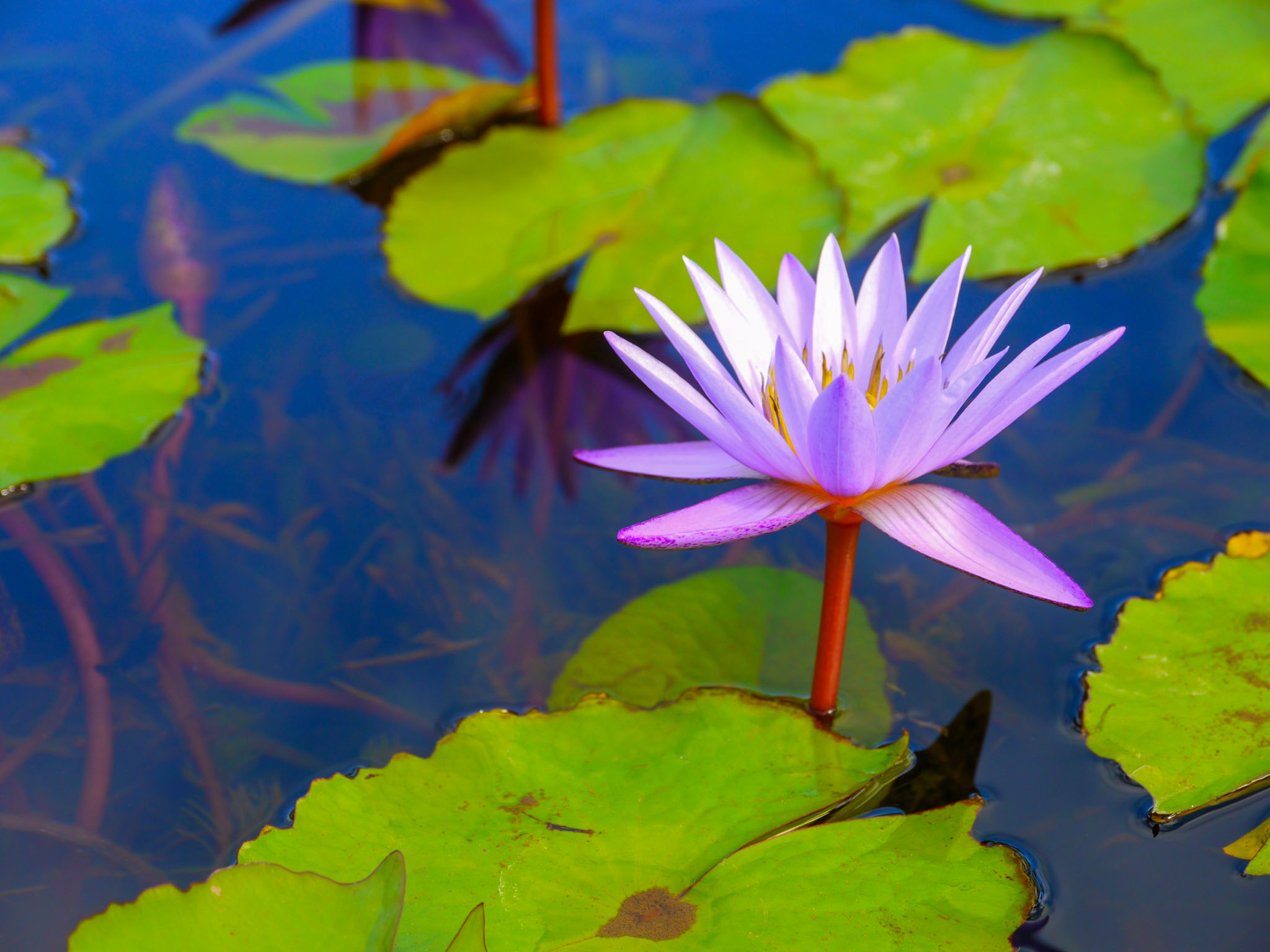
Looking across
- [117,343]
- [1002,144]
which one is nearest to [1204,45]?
[1002,144]

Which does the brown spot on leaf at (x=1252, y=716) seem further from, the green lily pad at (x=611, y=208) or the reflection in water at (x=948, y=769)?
the green lily pad at (x=611, y=208)

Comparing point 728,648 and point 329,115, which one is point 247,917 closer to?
point 728,648

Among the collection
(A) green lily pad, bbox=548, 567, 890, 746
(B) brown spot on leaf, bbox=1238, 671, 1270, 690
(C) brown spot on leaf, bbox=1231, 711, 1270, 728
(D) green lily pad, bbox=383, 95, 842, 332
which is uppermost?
(D) green lily pad, bbox=383, 95, 842, 332

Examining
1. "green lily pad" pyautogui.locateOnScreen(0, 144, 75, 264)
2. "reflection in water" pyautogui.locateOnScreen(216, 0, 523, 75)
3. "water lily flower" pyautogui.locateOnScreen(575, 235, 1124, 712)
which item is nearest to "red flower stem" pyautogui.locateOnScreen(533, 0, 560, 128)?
"reflection in water" pyautogui.locateOnScreen(216, 0, 523, 75)

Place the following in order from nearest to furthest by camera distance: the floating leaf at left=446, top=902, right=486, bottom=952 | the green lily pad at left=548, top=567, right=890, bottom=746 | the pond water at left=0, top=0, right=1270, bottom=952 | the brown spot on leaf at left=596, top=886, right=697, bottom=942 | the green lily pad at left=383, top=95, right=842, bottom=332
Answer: the floating leaf at left=446, top=902, right=486, bottom=952
the brown spot on leaf at left=596, top=886, right=697, bottom=942
the pond water at left=0, top=0, right=1270, bottom=952
the green lily pad at left=548, top=567, right=890, bottom=746
the green lily pad at left=383, top=95, right=842, bottom=332

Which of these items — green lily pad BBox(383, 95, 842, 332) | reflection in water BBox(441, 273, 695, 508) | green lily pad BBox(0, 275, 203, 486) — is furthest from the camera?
green lily pad BBox(383, 95, 842, 332)

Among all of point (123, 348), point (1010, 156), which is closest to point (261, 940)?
point (123, 348)

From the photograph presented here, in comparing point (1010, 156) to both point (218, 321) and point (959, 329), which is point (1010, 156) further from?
point (218, 321)

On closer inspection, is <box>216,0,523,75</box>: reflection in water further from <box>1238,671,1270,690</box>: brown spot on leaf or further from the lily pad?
<box>1238,671,1270,690</box>: brown spot on leaf
